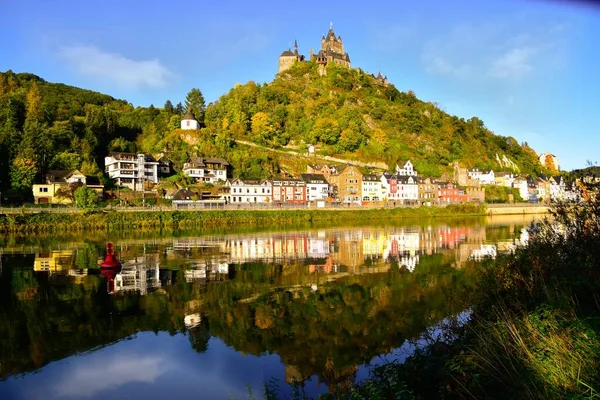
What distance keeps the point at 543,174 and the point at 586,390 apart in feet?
366

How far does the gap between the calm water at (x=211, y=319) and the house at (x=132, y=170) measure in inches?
1532

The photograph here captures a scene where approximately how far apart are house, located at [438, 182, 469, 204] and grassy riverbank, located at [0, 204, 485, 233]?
69.2 feet

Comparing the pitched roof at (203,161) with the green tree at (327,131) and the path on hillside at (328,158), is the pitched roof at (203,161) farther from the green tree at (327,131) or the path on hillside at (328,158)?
the green tree at (327,131)

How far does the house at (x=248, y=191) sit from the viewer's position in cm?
6581

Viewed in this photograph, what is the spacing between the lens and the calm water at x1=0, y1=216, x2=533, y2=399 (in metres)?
9.98

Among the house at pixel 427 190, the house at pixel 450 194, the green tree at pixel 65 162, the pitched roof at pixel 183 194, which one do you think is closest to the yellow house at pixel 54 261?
the pitched roof at pixel 183 194

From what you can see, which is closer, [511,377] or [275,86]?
[511,377]

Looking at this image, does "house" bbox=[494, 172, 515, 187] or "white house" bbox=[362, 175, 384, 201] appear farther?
"house" bbox=[494, 172, 515, 187]

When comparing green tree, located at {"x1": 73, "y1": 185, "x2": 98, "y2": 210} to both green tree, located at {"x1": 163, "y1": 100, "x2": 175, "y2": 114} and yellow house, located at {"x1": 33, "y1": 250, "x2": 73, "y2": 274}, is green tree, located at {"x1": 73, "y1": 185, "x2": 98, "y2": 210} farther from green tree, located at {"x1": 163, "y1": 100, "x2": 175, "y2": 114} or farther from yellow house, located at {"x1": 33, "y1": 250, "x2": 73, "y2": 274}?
green tree, located at {"x1": 163, "y1": 100, "x2": 175, "y2": 114}

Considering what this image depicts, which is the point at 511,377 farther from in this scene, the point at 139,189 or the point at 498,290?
the point at 139,189

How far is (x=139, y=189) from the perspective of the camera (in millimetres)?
64312

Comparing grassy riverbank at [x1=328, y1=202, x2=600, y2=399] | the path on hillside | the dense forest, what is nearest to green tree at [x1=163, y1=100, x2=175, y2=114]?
the dense forest

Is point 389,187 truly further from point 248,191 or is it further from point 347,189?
point 248,191

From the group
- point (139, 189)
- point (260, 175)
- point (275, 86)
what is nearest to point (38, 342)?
point (139, 189)
